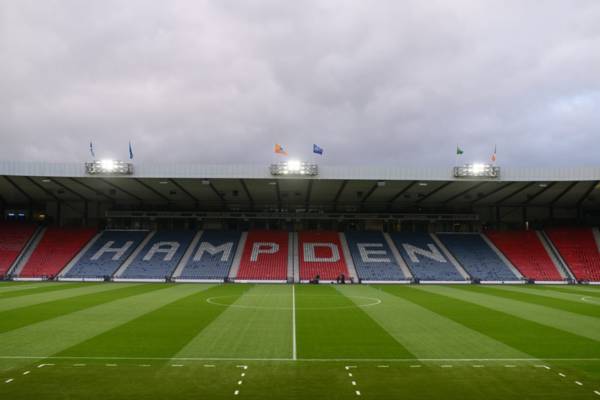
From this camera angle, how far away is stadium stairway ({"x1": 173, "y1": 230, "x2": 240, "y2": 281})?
49.8 m

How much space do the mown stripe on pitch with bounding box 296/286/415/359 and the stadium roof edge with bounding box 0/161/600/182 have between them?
19978 mm

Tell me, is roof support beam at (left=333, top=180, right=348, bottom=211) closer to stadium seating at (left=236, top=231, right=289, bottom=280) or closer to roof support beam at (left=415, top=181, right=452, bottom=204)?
stadium seating at (left=236, top=231, right=289, bottom=280)

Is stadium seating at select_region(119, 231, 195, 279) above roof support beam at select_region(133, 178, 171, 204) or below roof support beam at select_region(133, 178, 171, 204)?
below

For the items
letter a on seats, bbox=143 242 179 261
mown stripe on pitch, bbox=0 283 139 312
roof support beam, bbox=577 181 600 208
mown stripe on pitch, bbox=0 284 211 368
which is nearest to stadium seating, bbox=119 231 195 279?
letter a on seats, bbox=143 242 179 261

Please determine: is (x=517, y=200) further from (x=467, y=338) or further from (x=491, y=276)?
(x=467, y=338)

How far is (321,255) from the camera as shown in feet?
179

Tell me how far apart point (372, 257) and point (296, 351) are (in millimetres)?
40061

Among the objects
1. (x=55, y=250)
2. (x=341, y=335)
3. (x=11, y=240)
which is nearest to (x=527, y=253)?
(x=341, y=335)

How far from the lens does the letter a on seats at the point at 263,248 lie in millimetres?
54406

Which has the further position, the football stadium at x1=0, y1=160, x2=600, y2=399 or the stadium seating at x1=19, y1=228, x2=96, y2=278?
the stadium seating at x1=19, y1=228, x2=96, y2=278

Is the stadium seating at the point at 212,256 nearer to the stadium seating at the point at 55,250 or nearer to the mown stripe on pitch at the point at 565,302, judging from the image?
the stadium seating at the point at 55,250

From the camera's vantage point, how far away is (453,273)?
50781mm

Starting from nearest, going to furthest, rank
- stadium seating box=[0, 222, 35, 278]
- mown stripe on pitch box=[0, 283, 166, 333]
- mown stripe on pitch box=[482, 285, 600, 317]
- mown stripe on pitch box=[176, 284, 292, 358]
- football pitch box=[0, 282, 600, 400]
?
1. football pitch box=[0, 282, 600, 400]
2. mown stripe on pitch box=[176, 284, 292, 358]
3. mown stripe on pitch box=[0, 283, 166, 333]
4. mown stripe on pitch box=[482, 285, 600, 317]
5. stadium seating box=[0, 222, 35, 278]

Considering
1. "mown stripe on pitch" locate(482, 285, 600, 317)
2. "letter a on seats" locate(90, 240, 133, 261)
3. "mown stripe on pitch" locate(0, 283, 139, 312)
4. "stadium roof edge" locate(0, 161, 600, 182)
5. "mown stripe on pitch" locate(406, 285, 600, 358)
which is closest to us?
"mown stripe on pitch" locate(406, 285, 600, 358)
